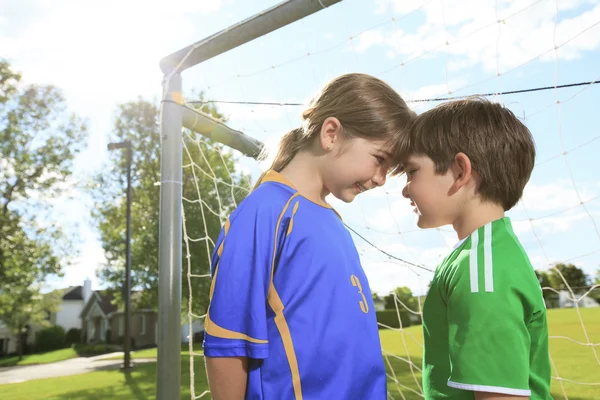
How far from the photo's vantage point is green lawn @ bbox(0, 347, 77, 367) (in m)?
20.8

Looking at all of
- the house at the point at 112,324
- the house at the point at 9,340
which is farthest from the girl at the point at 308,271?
the house at the point at 9,340

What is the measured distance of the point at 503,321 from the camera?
2.71 feet

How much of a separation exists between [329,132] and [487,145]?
0.37 metres

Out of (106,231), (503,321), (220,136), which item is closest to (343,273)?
(503,321)

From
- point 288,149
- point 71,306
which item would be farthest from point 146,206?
point 71,306

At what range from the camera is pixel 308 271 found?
1.08 meters

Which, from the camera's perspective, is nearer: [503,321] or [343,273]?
[503,321]

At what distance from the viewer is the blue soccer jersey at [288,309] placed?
1.00 meters

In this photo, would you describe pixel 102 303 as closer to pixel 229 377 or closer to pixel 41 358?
pixel 41 358

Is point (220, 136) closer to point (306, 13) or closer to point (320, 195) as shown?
point (306, 13)

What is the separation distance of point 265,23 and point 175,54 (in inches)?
18.6

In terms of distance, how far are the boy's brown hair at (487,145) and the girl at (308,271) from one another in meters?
0.19

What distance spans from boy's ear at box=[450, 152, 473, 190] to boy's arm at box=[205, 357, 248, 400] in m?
0.53

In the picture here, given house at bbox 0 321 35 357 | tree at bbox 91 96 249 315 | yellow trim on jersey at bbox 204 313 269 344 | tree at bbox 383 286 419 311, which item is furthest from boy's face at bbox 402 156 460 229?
house at bbox 0 321 35 357
